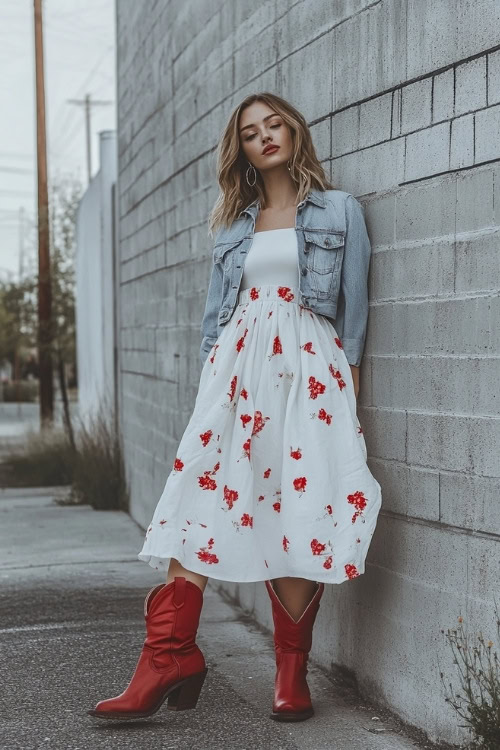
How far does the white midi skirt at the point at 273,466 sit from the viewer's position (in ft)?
11.8

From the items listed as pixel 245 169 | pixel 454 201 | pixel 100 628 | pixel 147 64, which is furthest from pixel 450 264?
pixel 147 64

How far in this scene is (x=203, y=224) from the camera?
600cm

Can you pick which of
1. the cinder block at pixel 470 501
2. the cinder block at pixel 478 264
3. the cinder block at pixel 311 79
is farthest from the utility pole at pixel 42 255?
the cinder block at pixel 478 264

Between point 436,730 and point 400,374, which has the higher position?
point 400,374

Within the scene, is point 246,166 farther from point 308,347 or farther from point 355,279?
point 308,347

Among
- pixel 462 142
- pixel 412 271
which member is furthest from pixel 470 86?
pixel 412 271

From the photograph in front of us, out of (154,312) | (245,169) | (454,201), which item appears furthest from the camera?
(154,312)

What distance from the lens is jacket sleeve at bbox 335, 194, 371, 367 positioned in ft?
12.5

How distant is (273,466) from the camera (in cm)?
376

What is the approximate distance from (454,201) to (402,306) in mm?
449

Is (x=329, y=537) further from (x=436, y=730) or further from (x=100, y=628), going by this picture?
(x=100, y=628)

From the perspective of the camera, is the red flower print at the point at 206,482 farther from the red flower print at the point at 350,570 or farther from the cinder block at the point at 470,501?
the cinder block at the point at 470,501

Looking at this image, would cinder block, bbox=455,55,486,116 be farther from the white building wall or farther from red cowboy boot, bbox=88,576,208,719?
the white building wall

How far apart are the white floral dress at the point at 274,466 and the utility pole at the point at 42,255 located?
14.5 meters
